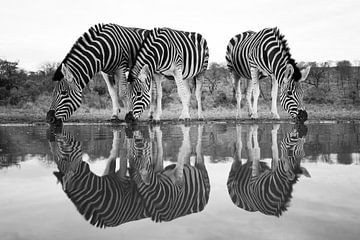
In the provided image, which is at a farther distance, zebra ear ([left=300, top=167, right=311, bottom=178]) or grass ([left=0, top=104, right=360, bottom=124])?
grass ([left=0, top=104, right=360, bottom=124])

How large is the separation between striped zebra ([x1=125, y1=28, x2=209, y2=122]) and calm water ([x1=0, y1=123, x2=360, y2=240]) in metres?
4.93

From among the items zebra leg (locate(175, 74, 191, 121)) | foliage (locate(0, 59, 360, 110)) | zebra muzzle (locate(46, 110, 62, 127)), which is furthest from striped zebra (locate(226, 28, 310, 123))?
zebra muzzle (locate(46, 110, 62, 127))

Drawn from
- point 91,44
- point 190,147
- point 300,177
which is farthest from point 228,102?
point 300,177

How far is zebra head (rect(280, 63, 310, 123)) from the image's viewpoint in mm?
12234

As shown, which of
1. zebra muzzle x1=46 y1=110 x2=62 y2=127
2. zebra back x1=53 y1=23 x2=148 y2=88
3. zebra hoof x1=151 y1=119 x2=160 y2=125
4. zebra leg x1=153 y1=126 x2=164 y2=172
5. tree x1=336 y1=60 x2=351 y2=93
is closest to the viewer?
zebra leg x1=153 y1=126 x2=164 y2=172

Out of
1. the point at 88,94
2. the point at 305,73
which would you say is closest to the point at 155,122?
the point at 305,73

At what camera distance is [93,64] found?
40.6 ft

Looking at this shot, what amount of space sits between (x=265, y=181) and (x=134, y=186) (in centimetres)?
142

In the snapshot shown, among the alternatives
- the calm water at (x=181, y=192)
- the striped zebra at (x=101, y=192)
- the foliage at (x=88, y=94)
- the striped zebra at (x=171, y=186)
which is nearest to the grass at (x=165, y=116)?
the foliage at (x=88, y=94)

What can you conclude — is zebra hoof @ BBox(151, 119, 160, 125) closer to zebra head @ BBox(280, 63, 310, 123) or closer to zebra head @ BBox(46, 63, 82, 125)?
zebra head @ BBox(46, 63, 82, 125)

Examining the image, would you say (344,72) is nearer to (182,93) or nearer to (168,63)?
(182,93)

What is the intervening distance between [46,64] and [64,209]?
4557 centimetres

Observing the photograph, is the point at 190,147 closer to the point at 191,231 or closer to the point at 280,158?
the point at 280,158

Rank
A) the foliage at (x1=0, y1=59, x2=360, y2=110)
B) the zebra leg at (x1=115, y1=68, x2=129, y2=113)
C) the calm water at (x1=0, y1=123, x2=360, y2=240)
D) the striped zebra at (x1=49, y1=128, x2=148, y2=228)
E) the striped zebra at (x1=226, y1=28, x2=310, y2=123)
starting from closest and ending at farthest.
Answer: the calm water at (x1=0, y1=123, x2=360, y2=240)
the striped zebra at (x1=49, y1=128, x2=148, y2=228)
the striped zebra at (x1=226, y1=28, x2=310, y2=123)
the zebra leg at (x1=115, y1=68, x2=129, y2=113)
the foliage at (x1=0, y1=59, x2=360, y2=110)
